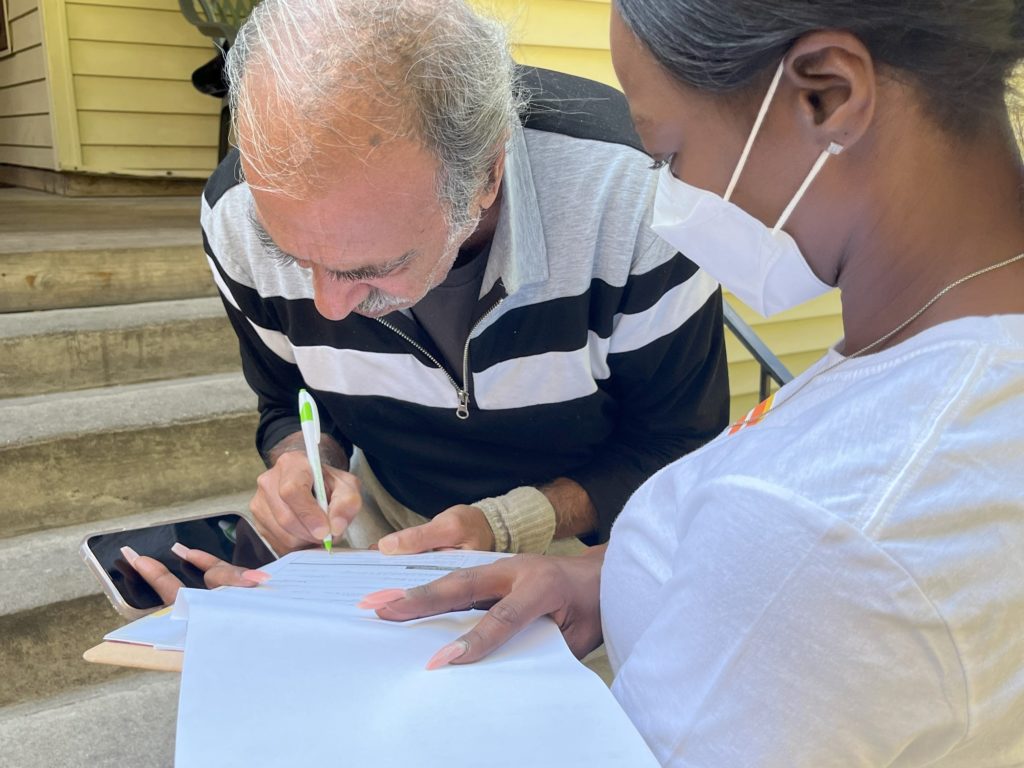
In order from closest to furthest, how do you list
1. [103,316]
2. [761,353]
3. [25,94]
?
[761,353] < [103,316] < [25,94]

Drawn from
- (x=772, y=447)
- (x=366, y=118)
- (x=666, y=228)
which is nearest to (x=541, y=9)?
(x=366, y=118)

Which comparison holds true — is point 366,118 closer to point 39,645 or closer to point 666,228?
point 666,228

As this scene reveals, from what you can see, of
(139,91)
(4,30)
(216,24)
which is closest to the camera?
(216,24)

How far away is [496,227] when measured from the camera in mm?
1501

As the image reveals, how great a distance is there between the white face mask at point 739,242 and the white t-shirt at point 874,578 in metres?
0.22

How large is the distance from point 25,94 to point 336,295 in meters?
5.59

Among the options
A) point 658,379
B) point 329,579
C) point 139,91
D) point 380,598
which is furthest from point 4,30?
point 380,598

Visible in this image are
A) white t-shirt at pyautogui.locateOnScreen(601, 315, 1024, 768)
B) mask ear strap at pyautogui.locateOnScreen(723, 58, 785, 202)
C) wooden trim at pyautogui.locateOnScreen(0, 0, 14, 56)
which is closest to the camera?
white t-shirt at pyautogui.locateOnScreen(601, 315, 1024, 768)

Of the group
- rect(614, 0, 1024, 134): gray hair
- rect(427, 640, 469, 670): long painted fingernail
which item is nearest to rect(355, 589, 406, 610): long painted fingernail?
rect(427, 640, 469, 670): long painted fingernail

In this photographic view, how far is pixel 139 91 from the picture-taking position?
17.9 ft

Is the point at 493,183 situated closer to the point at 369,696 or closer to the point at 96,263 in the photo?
the point at 369,696

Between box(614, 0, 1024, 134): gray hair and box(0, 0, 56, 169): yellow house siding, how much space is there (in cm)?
550

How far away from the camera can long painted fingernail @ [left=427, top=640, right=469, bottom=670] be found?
0.93 m

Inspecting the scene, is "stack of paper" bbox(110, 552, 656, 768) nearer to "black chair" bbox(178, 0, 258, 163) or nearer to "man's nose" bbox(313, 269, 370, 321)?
"man's nose" bbox(313, 269, 370, 321)
